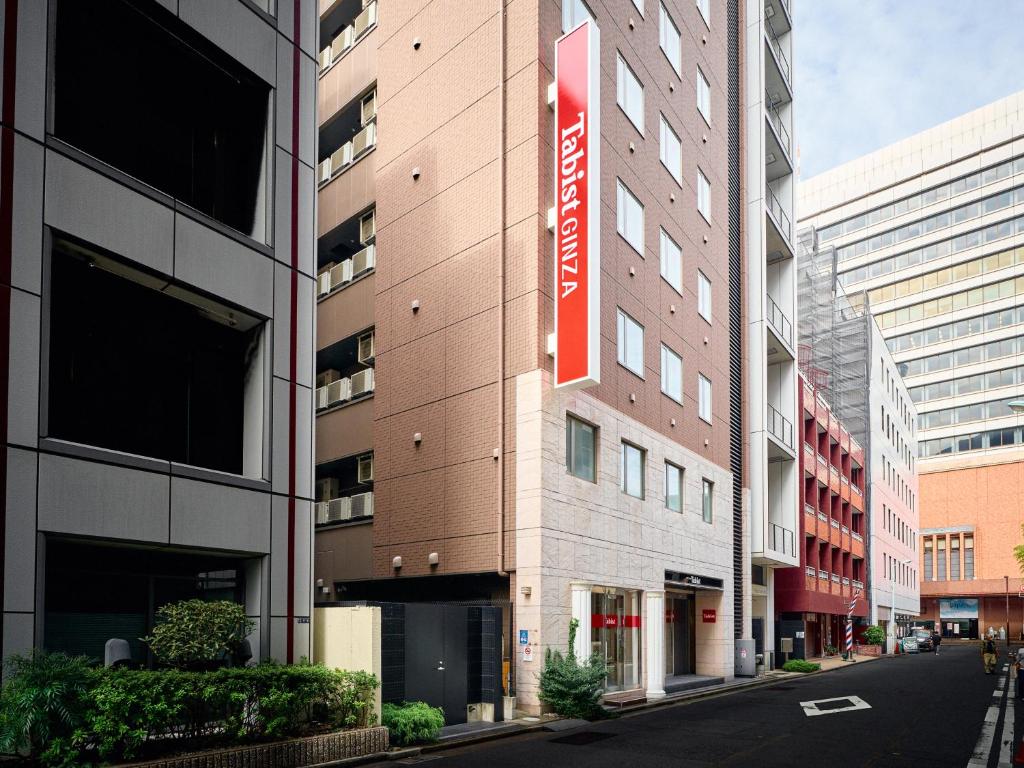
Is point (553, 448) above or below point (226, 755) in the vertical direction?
above

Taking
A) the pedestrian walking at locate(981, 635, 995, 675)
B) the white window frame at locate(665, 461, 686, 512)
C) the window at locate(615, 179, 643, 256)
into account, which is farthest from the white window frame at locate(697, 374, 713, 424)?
the pedestrian walking at locate(981, 635, 995, 675)

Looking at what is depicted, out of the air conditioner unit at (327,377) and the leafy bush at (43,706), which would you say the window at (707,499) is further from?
the leafy bush at (43,706)

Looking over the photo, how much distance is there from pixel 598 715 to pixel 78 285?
1452 cm

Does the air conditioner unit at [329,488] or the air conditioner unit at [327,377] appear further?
the air conditioner unit at [327,377]

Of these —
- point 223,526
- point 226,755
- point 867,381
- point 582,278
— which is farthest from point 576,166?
point 867,381

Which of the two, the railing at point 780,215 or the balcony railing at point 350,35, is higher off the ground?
the balcony railing at point 350,35

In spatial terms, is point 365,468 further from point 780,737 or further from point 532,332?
point 780,737

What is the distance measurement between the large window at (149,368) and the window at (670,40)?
2134cm

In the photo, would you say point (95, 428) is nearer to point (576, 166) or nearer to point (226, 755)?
point (226, 755)

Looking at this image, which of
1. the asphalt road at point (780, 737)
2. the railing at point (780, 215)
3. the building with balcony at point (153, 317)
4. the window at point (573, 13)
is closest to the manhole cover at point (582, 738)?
the asphalt road at point (780, 737)

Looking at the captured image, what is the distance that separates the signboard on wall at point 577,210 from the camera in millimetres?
22891

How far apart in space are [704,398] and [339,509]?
13510mm

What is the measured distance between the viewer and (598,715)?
22.3 meters

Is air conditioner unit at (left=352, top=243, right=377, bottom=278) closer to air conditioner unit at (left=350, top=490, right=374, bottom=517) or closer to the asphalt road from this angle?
air conditioner unit at (left=350, top=490, right=374, bottom=517)
